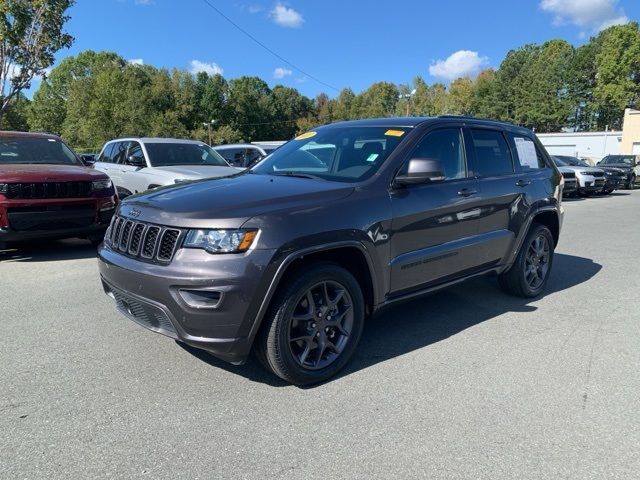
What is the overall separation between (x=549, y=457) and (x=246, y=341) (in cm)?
179

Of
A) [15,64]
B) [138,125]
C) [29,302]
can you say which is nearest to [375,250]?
[29,302]

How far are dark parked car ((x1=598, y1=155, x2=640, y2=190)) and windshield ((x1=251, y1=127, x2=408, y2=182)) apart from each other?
77.3 ft

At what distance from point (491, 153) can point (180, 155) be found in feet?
22.2

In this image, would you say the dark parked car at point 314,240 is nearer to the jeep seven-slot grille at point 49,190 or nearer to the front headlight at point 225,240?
the front headlight at point 225,240

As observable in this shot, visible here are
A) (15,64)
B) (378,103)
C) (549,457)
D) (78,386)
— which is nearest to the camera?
(549,457)

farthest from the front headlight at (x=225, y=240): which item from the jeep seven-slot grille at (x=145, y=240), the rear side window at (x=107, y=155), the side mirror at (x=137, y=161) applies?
the rear side window at (x=107, y=155)

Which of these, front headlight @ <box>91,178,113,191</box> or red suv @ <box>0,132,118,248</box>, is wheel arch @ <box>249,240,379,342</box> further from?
front headlight @ <box>91,178,113,191</box>

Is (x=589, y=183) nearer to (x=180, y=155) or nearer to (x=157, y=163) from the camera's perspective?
(x=180, y=155)

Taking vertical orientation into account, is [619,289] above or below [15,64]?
below

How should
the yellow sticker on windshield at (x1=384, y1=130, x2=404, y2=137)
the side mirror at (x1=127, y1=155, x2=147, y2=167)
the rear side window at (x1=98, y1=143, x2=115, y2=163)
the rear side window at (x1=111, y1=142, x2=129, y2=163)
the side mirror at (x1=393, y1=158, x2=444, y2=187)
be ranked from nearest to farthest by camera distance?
the side mirror at (x1=393, y1=158, x2=444, y2=187), the yellow sticker on windshield at (x1=384, y1=130, x2=404, y2=137), the side mirror at (x1=127, y1=155, x2=147, y2=167), the rear side window at (x1=111, y1=142, x2=129, y2=163), the rear side window at (x1=98, y1=143, x2=115, y2=163)

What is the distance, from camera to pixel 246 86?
3391 inches

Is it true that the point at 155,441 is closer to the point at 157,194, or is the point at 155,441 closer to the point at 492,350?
the point at 157,194

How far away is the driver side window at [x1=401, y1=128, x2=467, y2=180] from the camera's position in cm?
415

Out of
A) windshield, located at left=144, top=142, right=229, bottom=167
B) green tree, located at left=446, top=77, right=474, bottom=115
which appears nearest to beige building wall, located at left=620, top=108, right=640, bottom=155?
green tree, located at left=446, top=77, right=474, bottom=115
